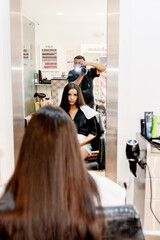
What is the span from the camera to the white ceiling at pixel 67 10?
341cm

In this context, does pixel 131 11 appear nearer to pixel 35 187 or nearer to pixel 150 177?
pixel 150 177

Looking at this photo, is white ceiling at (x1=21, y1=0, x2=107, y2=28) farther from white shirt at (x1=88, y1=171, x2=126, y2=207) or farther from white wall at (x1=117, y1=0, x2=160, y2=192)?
white shirt at (x1=88, y1=171, x2=126, y2=207)

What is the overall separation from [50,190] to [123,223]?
199 millimetres

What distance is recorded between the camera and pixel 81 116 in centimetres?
227

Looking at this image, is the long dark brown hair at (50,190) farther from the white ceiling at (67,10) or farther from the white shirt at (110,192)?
the white ceiling at (67,10)

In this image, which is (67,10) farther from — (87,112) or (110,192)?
(110,192)

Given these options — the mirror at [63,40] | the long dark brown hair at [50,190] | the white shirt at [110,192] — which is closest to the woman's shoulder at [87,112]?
the white shirt at [110,192]

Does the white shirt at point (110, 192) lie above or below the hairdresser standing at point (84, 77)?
below

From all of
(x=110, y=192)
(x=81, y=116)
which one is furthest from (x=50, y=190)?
(x=81, y=116)

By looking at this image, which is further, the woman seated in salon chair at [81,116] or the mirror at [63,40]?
the mirror at [63,40]

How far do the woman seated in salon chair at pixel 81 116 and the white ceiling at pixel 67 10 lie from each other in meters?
1.64

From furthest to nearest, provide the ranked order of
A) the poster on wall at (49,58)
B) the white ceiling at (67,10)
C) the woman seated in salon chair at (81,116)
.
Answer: the poster on wall at (49,58) → the white ceiling at (67,10) → the woman seated in salon chair at (81,116)

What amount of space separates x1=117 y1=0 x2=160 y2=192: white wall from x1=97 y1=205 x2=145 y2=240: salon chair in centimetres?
134

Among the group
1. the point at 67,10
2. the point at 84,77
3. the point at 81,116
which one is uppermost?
the point at 67,10
